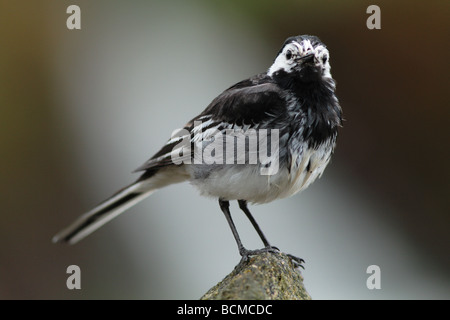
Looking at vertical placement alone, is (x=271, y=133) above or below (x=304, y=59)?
below

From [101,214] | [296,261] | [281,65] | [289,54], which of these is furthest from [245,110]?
[101,214]

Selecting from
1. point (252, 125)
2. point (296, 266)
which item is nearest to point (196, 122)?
point (252, 125)

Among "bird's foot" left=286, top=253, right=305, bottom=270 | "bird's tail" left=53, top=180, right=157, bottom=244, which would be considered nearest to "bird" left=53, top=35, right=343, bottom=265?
"bird's foot" left=286, top=253, right=305, bottom=270

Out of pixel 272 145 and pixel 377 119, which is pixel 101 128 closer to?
pixel 377 119

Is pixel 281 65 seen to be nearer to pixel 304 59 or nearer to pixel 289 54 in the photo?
pixel 289 54

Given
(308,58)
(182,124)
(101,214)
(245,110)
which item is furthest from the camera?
(182,124)

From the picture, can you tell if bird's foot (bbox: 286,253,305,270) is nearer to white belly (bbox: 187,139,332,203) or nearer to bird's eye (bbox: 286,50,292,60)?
white belly (bbox: 187,139,332,203)
